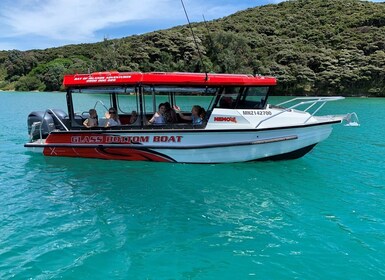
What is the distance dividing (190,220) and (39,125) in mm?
7709

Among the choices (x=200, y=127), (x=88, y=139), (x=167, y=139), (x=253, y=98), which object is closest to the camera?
(x=200, y=127)

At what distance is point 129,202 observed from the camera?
307 inches

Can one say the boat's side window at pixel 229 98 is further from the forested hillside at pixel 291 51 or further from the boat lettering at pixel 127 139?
the forested hillside at pixel 291 51

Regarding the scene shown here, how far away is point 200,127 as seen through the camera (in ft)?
34.4

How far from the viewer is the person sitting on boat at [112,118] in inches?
433

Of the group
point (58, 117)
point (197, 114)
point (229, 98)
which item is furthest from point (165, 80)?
point (58, 117)

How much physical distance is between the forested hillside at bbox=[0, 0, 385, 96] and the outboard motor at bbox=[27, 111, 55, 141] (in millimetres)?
46919

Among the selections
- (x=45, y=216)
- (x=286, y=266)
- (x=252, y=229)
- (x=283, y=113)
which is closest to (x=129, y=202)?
(x=45, y=216)

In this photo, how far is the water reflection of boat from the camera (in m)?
10.4

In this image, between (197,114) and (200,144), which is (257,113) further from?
(200,144)

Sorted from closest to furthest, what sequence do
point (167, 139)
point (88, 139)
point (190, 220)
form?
point (190, 220) < point (167, 139) < point (88, 139)

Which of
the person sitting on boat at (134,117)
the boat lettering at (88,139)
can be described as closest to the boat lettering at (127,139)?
the boat lettering at (88,139)

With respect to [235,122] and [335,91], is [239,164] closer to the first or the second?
[235,122]

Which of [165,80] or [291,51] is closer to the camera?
[165,80]
